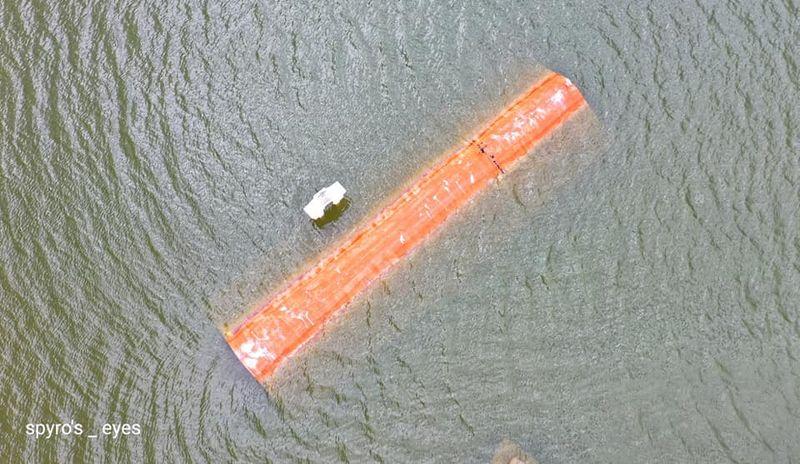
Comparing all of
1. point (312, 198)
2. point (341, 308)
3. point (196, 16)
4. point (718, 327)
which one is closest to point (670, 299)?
point (718, 327)

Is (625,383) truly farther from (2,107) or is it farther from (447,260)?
(2,107)

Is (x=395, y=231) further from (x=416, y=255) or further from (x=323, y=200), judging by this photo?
(x=323, y=200)

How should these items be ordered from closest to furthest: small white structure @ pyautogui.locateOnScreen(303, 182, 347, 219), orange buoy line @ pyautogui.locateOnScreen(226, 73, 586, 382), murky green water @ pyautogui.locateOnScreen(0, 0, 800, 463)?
murky green water @ pyautogui.locateOnScreen(0, 0, 800, 463) < orange buoy line @ pyautogui.locateOnScreen(226, 73, 586, 382) < small white structure @ pyautogui.locateOnScreen(303, 182, 347, 219)

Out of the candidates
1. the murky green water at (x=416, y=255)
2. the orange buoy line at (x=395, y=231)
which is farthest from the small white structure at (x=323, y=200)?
the orange buoy line at (x=395, y=231)

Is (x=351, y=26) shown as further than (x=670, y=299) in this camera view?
Yes

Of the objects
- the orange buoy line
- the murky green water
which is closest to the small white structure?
the murky green water

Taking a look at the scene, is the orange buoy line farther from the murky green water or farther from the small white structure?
the small white structure
